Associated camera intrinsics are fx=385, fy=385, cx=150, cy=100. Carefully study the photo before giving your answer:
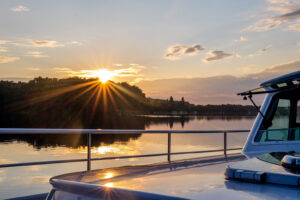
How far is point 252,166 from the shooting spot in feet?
7.90

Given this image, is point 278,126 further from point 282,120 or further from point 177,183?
point 177,183

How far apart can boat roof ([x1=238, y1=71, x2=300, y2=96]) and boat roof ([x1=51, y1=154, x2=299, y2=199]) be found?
3.73ft

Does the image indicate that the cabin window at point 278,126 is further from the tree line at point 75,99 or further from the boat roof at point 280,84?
the tree line at point 75,99

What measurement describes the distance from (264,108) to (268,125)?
194mm

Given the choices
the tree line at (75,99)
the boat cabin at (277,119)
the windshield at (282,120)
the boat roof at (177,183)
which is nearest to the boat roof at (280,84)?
the boat cabin at (277,119)

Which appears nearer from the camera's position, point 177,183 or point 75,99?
point 177,183

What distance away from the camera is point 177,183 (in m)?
2.19

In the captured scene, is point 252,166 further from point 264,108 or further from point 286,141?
point 264,108

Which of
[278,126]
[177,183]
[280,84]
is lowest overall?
[177,183]

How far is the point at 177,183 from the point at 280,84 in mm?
1986

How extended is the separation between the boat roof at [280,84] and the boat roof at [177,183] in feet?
3.73

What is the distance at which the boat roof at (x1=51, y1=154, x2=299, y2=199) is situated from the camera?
75.4 inches

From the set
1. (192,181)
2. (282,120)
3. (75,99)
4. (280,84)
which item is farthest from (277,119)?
(75,99)

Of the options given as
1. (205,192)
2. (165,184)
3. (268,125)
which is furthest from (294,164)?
(268,125)
